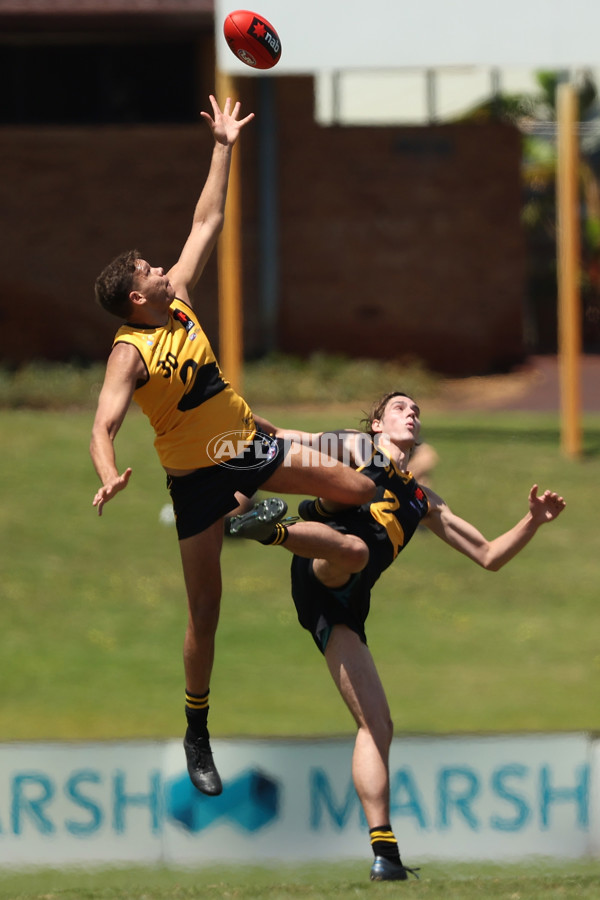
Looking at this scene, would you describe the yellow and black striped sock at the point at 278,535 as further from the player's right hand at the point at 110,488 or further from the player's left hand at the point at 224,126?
the player's left hand at the point at 224,126

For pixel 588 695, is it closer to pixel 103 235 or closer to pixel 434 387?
pixel 434 387

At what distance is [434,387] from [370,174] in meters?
3.94

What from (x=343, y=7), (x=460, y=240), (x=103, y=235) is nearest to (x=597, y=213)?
(x=460, y=240)

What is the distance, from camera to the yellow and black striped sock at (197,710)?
762cm

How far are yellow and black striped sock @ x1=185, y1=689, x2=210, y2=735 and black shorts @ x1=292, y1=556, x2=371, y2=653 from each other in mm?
675

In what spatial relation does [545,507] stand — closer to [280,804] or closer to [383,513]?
[383,513]

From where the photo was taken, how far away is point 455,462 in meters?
18.5

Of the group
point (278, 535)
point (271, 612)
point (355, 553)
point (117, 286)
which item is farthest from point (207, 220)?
point (271, 612)

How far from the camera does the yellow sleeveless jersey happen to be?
6742 mm

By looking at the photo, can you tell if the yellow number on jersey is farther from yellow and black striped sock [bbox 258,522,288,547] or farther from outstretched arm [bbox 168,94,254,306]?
outstretched arm [bbox 168,94,254,306]

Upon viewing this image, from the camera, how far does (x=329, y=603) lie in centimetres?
743

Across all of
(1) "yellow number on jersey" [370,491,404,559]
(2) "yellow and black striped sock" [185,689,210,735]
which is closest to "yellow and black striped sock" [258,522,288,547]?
(1) "yellow number on jersey" [370,491,404,559]

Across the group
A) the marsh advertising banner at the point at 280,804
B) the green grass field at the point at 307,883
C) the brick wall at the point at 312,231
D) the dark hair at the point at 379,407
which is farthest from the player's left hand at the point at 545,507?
the brick wall at the point at 312,231

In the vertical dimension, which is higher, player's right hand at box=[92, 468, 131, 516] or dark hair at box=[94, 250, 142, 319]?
dark hair at box=[94, 250, 142, 319]
